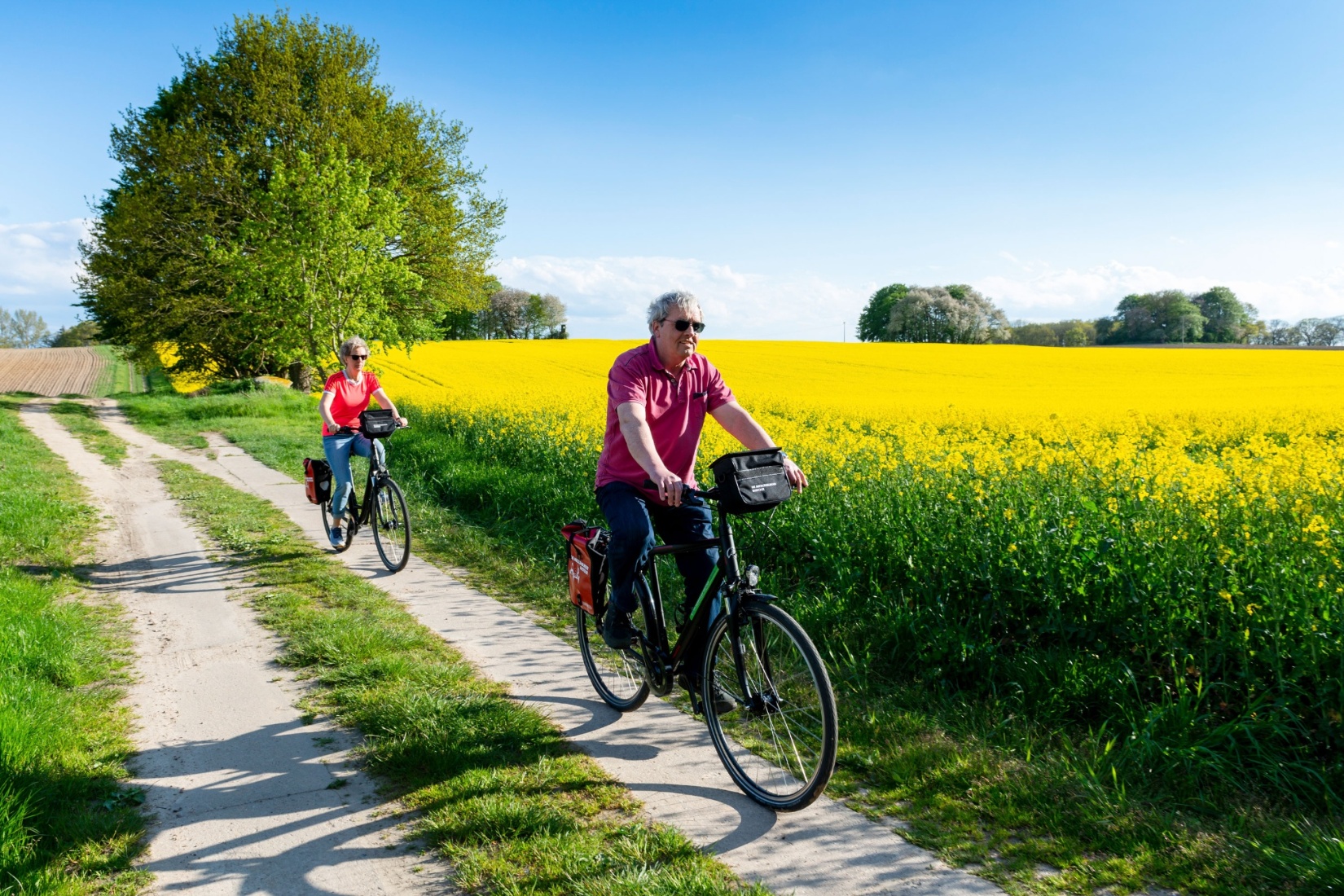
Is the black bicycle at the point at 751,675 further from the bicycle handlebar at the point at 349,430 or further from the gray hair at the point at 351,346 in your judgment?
the bicycle handlebar at the point at 349,430

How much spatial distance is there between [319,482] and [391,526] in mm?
1252

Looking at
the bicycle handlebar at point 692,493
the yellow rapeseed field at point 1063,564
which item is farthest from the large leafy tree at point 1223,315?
the bicycle handlebar at point 692,493

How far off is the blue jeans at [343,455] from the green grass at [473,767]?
1607 mm

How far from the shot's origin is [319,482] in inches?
320

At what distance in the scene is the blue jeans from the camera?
25.3ft

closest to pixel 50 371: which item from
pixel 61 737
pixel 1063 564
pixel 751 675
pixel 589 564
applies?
pixel 61 737

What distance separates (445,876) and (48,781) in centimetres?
182

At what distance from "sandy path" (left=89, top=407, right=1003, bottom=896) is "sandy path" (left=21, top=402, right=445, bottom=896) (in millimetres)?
989

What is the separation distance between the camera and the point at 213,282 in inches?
946

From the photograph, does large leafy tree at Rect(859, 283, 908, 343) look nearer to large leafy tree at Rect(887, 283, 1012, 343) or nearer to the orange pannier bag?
large leafy tree at Rect(887, 283, 1012, 343)

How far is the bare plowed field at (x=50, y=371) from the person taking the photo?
37062mm

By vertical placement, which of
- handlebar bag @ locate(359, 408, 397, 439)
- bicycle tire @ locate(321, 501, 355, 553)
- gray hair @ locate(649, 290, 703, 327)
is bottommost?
bicycle tire @ locate(321, 501, 355, 553)

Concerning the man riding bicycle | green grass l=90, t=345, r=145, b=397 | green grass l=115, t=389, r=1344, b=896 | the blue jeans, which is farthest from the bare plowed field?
green grass l=115, t=389, r=1344, b=896

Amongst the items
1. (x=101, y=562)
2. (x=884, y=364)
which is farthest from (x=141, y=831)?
(x=884, y=364)
